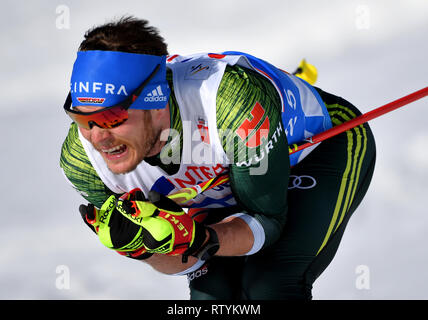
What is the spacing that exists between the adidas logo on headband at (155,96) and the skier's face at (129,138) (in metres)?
0.06

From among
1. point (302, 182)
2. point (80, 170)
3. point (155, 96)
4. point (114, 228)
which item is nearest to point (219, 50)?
point (302, 182)

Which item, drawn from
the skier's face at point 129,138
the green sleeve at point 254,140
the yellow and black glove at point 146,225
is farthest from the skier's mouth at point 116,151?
the green sleeve at point 254,140

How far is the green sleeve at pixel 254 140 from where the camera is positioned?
119 inches

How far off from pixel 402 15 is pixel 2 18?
3.44 metres

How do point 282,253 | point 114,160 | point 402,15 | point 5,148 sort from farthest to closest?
point 402,15 < point 5,148 < point 282,253 < point 114,160

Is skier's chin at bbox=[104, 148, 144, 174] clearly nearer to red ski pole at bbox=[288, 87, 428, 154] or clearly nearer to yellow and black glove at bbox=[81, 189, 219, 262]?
yellow and black glove at bbox=[81, 189, 219, 262]

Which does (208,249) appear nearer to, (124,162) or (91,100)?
(124,162)

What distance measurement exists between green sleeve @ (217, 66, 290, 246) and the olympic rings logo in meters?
0.23

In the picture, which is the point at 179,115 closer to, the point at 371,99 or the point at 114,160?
the point at 114,160

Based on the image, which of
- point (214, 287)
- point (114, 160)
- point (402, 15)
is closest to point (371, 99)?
point (402, 15)

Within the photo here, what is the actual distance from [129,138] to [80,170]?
446mm

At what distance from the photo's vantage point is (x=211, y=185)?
10.5 feet

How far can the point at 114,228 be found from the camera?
2.90 metres

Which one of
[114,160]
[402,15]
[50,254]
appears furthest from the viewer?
[402,15]
